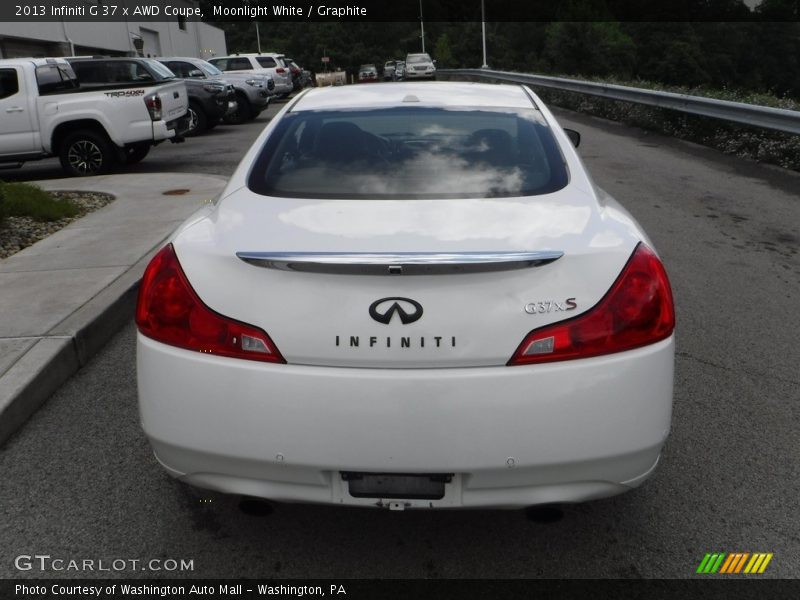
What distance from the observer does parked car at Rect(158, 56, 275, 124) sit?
800 inches

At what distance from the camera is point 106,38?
133ft

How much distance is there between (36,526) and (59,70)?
11.3 metres

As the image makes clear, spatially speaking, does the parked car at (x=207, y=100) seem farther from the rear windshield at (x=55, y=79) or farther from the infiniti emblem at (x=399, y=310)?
the infiniti emblem at (x=399, y=310)

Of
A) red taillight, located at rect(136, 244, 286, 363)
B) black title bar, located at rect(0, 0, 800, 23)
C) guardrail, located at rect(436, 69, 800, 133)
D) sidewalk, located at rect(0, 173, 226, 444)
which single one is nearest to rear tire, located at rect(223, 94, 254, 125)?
guardrail, located at rect(436, 69, 800, 133)

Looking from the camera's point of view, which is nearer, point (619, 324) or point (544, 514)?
point (619, 324)

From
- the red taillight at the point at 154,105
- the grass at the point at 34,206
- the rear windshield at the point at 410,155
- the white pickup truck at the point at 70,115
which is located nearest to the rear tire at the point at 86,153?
the white pickup truck at the point at 70,115

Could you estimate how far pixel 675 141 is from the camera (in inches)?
608

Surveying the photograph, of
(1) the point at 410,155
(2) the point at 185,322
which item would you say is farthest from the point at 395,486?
(1) the point at 410,155

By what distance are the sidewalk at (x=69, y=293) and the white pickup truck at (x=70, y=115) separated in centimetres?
336

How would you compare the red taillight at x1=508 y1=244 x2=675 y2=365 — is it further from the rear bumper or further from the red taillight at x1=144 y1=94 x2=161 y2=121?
the red taillight at x1=144 y1=94 x2=161 y2=121

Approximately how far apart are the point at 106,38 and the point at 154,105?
1247 inches

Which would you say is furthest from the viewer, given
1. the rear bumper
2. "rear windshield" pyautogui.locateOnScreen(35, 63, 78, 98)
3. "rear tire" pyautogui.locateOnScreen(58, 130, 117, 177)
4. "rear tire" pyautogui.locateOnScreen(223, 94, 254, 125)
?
"rear tire" pyautogui.locateOnScreen(223, 94, 254, 125)

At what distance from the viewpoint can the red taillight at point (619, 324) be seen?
7.93 feet

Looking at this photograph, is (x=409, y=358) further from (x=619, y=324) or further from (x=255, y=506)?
(x=255, y=506)
